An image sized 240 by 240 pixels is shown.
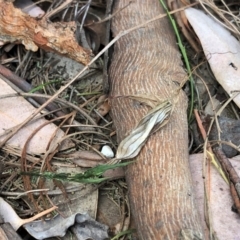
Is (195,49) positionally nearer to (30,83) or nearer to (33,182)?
(30,83)

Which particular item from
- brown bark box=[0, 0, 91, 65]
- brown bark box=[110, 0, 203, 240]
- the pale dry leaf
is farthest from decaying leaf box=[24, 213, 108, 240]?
brown bark box=[0, 0, 91, 65]

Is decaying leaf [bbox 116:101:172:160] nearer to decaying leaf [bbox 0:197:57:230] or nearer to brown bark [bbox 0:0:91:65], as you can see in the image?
decaying leaf [bbox 0:197:57:230]

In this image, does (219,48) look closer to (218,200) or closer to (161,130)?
(161,130)

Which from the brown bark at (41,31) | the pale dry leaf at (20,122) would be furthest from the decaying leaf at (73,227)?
the brown bark at (41,31)

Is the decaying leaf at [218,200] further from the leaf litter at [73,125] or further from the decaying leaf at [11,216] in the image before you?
the decaying leaf at [11,216]

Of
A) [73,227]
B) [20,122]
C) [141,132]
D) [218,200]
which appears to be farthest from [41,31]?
[218,200]

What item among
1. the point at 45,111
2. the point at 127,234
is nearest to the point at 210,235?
the point at 127,234
